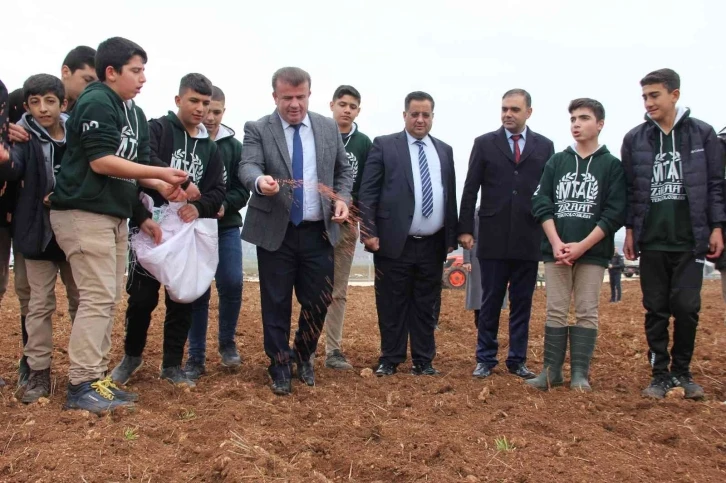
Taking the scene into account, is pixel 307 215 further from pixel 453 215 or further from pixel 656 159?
pixel 656 159

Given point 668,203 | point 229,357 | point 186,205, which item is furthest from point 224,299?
point 668,203

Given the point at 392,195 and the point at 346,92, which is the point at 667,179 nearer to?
the point at 392,195

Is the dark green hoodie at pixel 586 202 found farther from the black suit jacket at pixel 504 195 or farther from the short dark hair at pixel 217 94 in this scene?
the short dark hair at pixel 217 94

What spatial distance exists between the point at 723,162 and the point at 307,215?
279cm

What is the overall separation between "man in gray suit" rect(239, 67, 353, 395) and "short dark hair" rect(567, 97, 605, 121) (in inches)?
69.0

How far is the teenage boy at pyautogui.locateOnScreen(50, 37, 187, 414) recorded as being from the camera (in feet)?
12.8

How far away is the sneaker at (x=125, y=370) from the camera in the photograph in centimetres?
476

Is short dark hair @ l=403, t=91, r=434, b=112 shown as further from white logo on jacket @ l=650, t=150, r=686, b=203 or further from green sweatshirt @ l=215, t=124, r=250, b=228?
white logo on jacket @ l=650, t=150, r=686, b=203

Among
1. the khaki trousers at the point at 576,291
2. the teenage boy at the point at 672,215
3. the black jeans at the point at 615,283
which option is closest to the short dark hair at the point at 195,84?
the khaki trousers at the point at 576,291

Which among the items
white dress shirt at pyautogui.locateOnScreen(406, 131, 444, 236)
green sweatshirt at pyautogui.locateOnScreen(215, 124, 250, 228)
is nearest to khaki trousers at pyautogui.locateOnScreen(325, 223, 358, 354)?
white dress shirt at pyautogui.locateOnScreen(406, 131, 444, 236)

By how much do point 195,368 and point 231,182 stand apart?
1.43 m

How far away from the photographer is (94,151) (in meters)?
3.87

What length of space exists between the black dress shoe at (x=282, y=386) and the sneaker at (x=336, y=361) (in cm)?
106

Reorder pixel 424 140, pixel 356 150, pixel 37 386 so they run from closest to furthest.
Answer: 1. pixel 37 386
2. pixel 424 140
3. pixel 356 150
